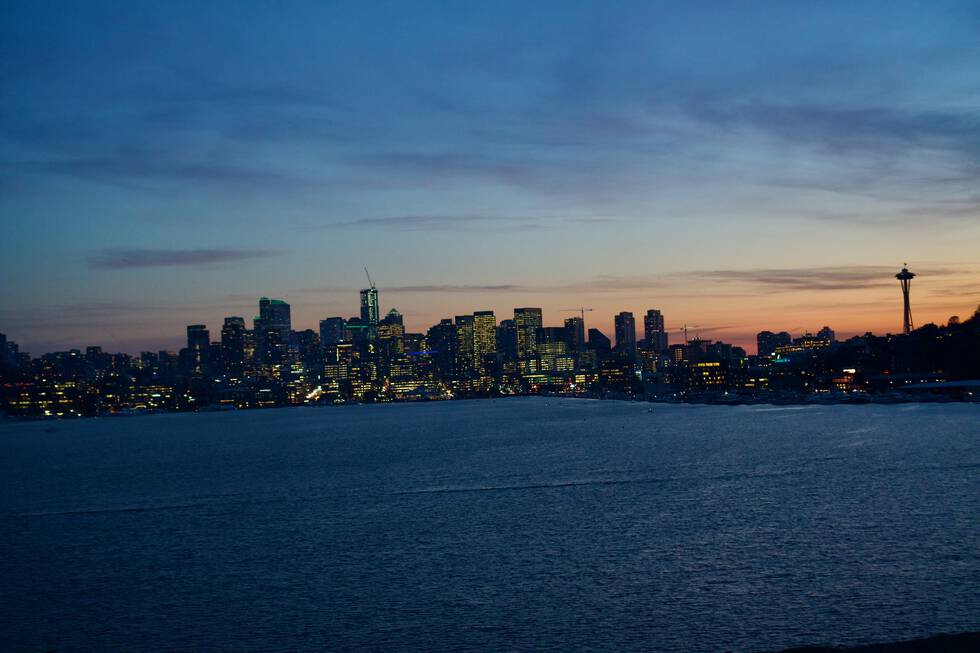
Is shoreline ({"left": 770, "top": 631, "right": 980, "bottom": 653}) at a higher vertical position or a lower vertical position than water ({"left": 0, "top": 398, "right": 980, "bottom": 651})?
higher

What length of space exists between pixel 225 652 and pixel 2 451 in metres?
161

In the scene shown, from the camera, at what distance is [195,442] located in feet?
543

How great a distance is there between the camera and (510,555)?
44.8 metres

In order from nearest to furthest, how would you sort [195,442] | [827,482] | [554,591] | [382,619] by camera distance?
[382,619] → [554,591] → [827,482] → [195,442]

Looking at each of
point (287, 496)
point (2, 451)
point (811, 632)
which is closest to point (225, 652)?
point (811, 632)

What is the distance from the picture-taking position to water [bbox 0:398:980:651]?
1248 inches

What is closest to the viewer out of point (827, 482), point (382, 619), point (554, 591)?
point (382, 619)

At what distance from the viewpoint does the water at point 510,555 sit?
31688 mm

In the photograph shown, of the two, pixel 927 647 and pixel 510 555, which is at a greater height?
pixel 927 647

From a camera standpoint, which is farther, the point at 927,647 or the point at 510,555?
the point at 510,555

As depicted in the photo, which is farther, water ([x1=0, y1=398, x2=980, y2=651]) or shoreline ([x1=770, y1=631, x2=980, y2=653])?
water ([x1=0, y1=398, x2=980, y2=651])

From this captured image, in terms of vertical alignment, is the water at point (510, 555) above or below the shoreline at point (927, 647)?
below

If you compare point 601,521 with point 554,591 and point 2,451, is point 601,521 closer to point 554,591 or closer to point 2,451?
point 554,591

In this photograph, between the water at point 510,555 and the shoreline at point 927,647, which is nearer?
the shoreline at point 927,647
